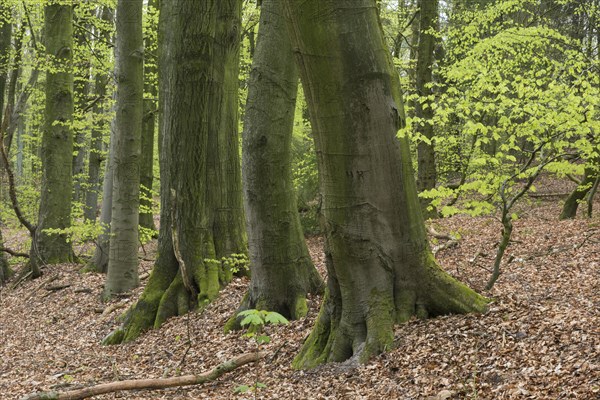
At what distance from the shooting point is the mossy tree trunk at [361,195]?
421 centimetres

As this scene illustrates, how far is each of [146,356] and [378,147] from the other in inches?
166

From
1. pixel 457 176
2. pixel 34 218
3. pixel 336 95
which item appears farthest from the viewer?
pixel 457 176

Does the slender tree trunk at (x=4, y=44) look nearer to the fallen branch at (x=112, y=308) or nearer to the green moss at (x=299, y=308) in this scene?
the fallen branch at (x=112, y=308)

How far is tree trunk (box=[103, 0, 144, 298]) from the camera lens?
31.1ft

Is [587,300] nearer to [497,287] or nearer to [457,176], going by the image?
[497,287]

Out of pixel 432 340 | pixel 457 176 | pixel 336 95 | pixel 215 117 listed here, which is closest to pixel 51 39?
pixel 215 117

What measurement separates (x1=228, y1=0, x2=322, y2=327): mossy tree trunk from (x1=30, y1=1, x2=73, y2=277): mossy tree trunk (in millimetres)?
7617

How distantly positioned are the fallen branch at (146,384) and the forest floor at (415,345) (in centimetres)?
10

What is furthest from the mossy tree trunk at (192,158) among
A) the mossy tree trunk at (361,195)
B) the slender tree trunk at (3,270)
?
the slender tree trunk at (3,270)

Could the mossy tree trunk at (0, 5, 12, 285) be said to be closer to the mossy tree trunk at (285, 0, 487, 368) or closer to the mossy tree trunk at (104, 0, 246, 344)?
the mossy tree trunk at (104, 0, 246, 344)

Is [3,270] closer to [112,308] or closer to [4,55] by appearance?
[4,55]

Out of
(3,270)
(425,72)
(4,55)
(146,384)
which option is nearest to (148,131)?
(4,55)

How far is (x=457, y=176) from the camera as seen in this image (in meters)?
23.0

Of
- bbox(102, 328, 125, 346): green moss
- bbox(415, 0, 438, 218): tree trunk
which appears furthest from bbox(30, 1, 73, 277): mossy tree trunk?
bbox(415, 0, 438, 218): tree trunk
